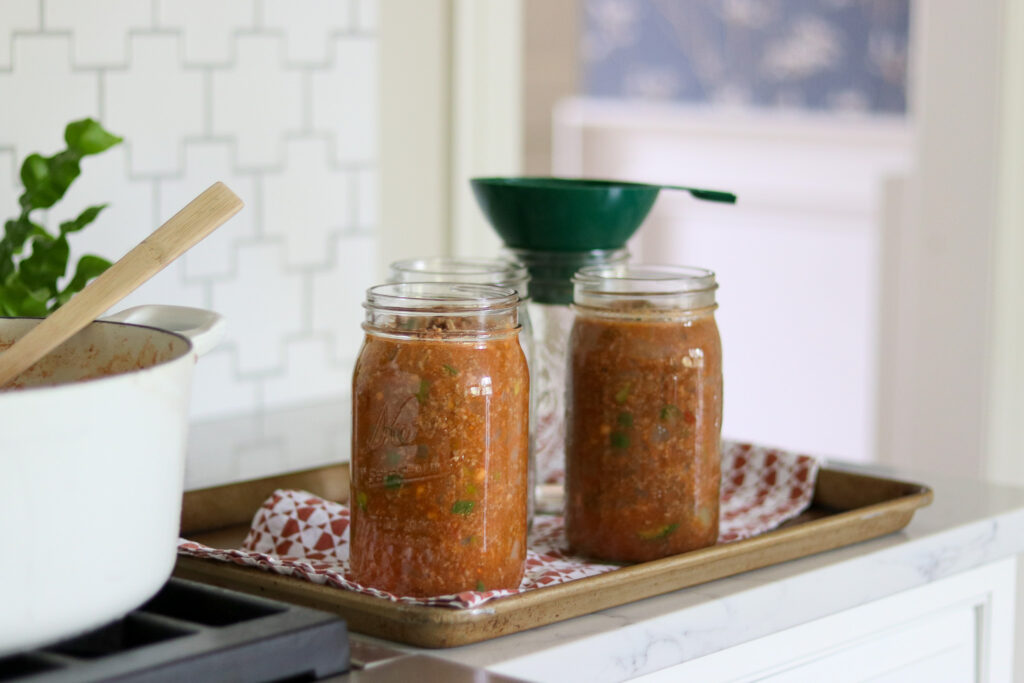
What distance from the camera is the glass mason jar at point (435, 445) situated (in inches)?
31.2

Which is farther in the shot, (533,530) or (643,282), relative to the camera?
(533,530)


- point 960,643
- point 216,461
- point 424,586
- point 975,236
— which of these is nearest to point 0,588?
point 424,586

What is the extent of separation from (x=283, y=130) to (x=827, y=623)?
88 centimetres

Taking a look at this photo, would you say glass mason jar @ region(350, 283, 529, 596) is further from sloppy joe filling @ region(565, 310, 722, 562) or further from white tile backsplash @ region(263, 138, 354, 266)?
white tile backsplash @ region(263, 138, 354, 266)

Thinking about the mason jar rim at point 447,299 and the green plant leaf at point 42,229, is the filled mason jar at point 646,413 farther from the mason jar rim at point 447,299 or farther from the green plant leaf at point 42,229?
the green plant leaf at point 42,229

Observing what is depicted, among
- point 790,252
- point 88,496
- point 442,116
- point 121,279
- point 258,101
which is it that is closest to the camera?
point 88,496

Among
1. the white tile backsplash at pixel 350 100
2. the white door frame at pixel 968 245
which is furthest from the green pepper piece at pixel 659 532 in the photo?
the white door frame at pixel 968 245

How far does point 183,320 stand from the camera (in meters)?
0.80

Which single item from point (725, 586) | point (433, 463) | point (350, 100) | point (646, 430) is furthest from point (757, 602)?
point (350, 100)

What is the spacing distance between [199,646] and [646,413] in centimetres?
38

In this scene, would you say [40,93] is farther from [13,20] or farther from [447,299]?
[447,299]

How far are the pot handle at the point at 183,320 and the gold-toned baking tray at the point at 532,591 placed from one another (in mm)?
164

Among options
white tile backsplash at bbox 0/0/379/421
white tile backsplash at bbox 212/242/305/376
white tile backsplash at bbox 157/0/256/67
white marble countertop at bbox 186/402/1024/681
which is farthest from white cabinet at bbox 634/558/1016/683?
white tile backsplash at bbox 157/0/256/67

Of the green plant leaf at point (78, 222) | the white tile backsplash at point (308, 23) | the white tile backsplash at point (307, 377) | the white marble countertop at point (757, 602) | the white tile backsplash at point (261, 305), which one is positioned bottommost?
the white marble countertop at point (757, 602)
